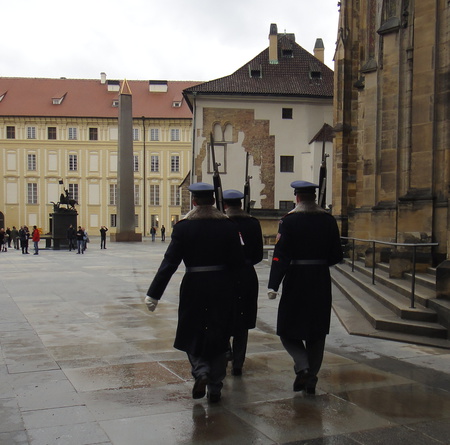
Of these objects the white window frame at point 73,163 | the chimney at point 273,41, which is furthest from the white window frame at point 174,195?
the chimney at point 273,41

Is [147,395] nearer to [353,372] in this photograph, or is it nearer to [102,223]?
[353,372]

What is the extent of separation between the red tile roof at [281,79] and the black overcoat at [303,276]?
36281 mm

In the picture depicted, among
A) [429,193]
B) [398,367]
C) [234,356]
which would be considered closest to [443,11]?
[429,193]

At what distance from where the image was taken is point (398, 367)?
6.26 metres

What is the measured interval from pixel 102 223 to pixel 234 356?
6762 cm

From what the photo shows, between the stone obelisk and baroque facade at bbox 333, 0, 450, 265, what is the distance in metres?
25.7

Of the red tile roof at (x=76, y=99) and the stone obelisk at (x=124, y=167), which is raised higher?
the red tile roof at (x=76, y=99)

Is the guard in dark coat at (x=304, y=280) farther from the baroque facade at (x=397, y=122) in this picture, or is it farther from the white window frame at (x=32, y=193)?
the white window frame at (x=32, y=193)

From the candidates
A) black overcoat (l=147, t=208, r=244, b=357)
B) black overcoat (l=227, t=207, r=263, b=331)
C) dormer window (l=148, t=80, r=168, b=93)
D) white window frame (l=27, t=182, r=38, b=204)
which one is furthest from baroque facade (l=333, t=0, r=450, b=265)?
white window frame (l=27, t=182, r=38, b=204)

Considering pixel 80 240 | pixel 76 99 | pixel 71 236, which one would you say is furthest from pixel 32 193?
pixel 80 240

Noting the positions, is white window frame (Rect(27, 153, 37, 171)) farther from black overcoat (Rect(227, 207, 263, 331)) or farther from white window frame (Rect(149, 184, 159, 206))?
black overcoat (Rect(227, 207, 263, 331))

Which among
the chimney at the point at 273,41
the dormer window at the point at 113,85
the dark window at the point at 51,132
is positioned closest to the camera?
the chimney at the point at 273,41

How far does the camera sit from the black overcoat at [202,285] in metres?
5.04

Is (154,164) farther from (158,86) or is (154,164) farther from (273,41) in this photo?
(273,41)
